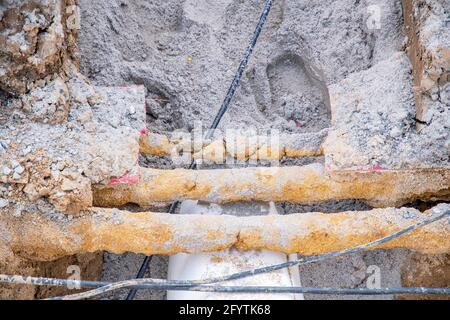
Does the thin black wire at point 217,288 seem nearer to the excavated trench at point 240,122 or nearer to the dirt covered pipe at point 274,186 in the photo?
the excavated trench at point 240,122

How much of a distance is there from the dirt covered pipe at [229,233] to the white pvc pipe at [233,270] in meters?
0.05

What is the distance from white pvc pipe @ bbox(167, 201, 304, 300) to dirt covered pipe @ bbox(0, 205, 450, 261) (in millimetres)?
49

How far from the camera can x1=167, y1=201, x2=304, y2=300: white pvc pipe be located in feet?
6.75

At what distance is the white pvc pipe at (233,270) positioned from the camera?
81.0 inches

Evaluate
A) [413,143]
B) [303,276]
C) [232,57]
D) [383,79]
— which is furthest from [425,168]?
[232,57]

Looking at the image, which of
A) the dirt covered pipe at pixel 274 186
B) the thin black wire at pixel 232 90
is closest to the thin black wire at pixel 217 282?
the dirt covered pipe at pixel 274 186

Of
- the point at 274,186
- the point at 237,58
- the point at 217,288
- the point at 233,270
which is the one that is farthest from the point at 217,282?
the point at 237,58

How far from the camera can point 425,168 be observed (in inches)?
85.2

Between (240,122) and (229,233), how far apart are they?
0.83 metres

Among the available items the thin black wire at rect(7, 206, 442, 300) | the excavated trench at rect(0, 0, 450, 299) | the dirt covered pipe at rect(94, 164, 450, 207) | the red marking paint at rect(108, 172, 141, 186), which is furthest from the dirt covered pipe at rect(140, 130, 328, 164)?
the thin black wire at rect(7, 206, 442, 300)

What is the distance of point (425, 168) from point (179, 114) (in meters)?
1.22

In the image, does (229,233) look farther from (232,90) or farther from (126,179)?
(232,90)

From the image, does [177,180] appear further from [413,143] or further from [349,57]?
[349,57]

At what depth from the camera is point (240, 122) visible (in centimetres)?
281
